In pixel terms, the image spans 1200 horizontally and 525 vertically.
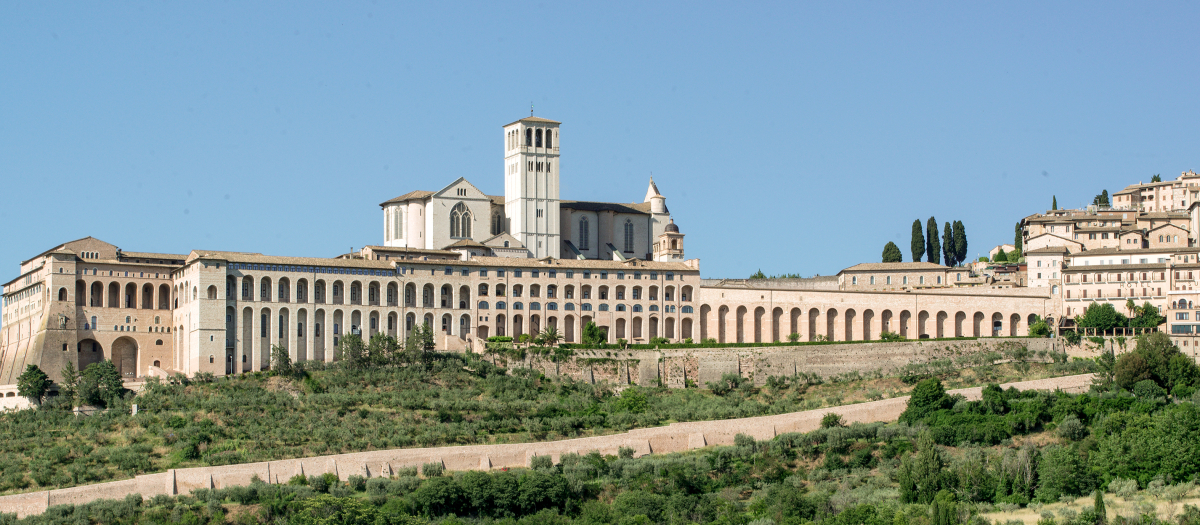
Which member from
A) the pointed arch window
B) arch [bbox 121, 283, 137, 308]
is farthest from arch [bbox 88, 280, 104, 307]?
the pointed arch window

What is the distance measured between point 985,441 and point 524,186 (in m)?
37.0

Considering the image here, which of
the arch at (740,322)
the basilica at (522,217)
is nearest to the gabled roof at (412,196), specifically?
the basilica at (522,217)

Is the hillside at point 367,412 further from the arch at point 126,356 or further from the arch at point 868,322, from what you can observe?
the arch at point 868,322

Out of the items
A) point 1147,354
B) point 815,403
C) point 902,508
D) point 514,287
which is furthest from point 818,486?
point 514,287

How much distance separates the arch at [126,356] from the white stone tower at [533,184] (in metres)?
22.4

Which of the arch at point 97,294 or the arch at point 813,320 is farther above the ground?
the arch at point 97,294

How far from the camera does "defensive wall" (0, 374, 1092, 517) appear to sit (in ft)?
206

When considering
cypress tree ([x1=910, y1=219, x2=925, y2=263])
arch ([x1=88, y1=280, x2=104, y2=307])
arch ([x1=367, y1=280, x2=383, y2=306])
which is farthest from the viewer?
cypress tree ([x1=910, y1=219, x2=925, y2=263])

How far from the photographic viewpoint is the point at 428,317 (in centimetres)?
8731

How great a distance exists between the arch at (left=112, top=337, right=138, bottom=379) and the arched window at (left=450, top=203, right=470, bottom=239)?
19.5 metres

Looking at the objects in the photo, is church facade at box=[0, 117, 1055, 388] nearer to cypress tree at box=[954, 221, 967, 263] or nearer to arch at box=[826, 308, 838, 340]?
→ arch at box=[826, 308, 838, 340]

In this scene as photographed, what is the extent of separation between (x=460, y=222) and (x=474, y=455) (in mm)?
30392

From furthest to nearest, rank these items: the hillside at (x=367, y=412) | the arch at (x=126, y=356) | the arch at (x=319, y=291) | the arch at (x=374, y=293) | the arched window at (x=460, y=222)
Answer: the arched window at (x=460, y=222), the arch at (x=374, y=293), the arch at (x=319, y=291), the arch at (x=126, y=356), the hillside at (x=367, y=412)

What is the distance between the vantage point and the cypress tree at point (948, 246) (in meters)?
106
